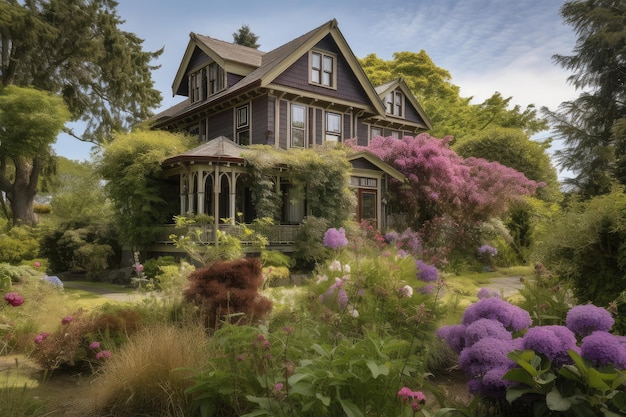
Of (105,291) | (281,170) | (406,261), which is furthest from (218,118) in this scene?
(406,261)

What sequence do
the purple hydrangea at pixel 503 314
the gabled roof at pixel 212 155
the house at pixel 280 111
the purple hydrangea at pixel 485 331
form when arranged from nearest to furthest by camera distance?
the purple hydrangea at pixel 485 331
the purple hydrangea at pixel 503 314
the gabled roof at pixel 212 155
the house at pixel 280 111

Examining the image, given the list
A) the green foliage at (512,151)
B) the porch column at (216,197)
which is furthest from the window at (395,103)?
the porch column at (216,197)

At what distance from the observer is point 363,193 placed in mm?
19125

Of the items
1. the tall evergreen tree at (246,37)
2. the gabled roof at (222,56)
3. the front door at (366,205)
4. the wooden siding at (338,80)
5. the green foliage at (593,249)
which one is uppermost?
the tall evergreen tree at (246,37)

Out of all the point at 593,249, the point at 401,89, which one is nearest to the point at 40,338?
the point at 593,249

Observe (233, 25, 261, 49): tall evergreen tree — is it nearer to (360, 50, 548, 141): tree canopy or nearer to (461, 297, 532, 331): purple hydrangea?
(360, 50, 548, 141): tree canopy

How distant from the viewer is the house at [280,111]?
17719 mm

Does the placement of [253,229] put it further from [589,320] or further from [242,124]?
[589,320]

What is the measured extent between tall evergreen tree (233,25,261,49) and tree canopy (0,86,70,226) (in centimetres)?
1709

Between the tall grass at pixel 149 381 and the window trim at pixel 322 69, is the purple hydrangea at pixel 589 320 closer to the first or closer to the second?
the tall grass at pixel 149 381

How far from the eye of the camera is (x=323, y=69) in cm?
1997

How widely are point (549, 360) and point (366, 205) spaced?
664 inches

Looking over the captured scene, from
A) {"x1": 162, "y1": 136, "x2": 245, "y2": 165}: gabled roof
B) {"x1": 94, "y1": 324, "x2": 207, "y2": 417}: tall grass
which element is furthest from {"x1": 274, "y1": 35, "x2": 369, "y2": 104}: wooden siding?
{"x1": 94, "y1": 324, "x2": 207, "y2": 417}: tall grass

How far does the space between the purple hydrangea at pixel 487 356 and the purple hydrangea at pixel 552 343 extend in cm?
20
